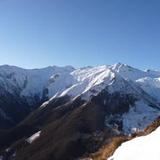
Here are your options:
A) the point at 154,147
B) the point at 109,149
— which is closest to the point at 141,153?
the point at 154,147

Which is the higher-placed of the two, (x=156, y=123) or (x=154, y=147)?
(x=154, y=147)

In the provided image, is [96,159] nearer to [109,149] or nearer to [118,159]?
[109,149]

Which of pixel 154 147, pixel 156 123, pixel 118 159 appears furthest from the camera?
pixel 156 123

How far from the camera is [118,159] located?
28.6 m

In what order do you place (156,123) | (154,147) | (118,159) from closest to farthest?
(154,147)
(118,159)
(156,123)

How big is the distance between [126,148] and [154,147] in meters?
4.10

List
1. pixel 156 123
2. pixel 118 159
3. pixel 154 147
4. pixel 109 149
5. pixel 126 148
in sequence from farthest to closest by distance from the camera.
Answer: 1. pixel 156 123
2. pixel 109 149
3. pixel 126 148
4. pixel 118 159
5. pixel 154 147

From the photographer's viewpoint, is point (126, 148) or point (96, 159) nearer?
point (126, 148)

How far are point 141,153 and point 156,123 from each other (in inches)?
487

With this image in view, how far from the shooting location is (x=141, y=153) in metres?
27.0

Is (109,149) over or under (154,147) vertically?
under

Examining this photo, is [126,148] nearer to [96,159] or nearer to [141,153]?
[141,153]

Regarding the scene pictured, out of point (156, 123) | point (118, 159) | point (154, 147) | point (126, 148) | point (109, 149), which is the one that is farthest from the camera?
point (156, 123)

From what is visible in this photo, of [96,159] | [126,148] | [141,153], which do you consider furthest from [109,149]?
[141,153]
